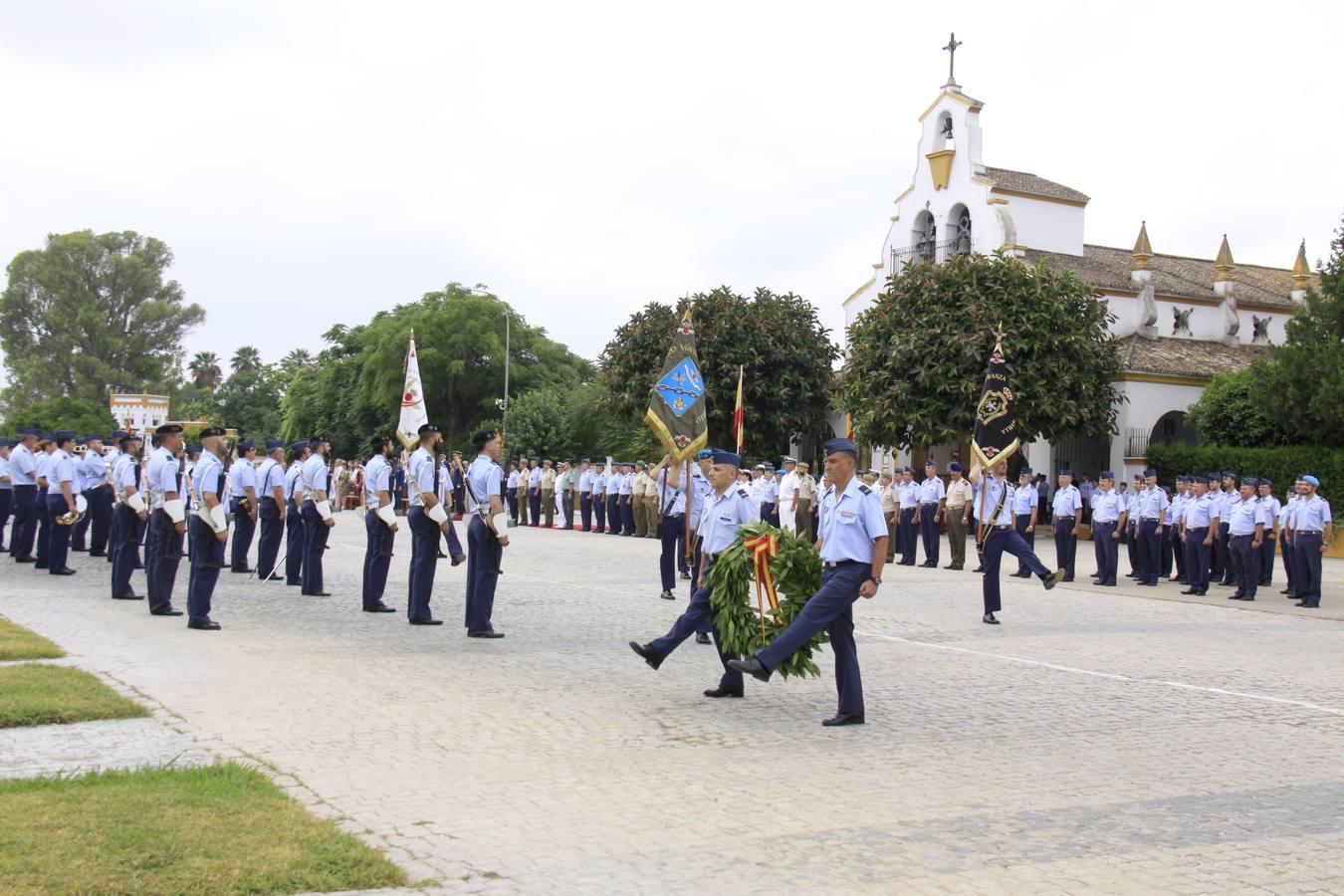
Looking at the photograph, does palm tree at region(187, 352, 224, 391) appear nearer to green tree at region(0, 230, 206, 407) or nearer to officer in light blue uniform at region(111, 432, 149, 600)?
green tree at region(0, 230, 206, 407)

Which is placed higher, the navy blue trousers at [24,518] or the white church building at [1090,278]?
the white church building at [1090,278]

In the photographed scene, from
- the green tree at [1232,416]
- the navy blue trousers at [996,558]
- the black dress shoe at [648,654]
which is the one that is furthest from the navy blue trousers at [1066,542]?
the black dress shoe at [648,654]

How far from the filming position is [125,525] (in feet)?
48.9

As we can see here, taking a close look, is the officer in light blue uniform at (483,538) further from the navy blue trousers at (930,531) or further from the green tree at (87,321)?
the green tree at (87,321)

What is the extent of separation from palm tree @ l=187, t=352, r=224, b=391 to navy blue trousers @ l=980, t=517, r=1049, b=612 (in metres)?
136

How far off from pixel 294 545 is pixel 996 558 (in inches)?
358

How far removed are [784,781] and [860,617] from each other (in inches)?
307

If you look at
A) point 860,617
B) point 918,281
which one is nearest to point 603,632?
point 860,617

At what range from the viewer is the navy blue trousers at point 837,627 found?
824cm

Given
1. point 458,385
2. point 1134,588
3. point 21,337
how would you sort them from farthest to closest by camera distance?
point 21,337 < point 458,385 < point 1134,588

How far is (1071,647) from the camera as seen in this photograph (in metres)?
12.6

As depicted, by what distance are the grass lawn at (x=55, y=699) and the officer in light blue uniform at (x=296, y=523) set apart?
734cm

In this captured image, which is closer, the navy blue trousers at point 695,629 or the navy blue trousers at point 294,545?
the navy blue trousers at point 695,629

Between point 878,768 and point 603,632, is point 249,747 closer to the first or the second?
point 878,768
